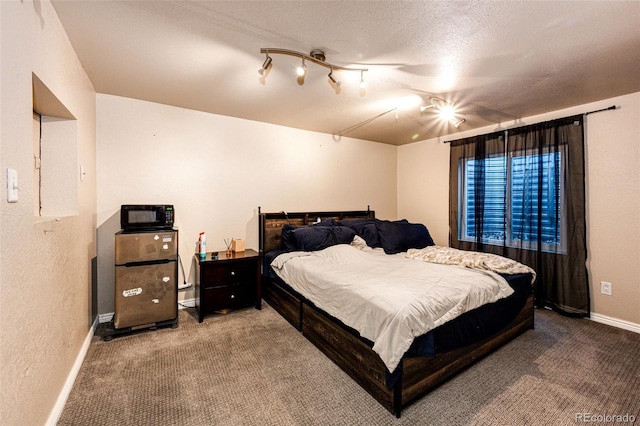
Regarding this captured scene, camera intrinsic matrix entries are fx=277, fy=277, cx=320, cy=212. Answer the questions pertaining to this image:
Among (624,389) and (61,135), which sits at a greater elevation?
(61,135)

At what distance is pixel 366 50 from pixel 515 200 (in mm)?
Answer: 2867

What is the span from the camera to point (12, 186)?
112cm

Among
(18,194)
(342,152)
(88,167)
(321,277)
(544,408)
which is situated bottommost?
(544,408)

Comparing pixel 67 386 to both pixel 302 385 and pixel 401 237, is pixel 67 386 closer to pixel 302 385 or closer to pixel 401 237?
pixel 302 385

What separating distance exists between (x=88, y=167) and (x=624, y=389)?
4.49 m

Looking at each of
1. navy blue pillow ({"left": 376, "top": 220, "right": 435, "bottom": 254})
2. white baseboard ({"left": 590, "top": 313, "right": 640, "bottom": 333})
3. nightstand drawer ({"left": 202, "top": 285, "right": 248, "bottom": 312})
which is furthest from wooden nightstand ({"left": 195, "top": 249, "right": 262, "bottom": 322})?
white baseboard ({"left": 590, "top": 313, "right": 640, "bottom": 333})

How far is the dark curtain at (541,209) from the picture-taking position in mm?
3072

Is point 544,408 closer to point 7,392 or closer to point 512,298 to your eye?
point 512,298

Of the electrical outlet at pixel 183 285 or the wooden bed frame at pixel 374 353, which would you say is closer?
the wooden bed frame at pixel 374 353

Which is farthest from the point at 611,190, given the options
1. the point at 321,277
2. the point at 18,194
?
the point at 18,194

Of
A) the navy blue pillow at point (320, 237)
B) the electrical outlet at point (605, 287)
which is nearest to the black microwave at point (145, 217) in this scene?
the navy blue pillow at point (320, 237)

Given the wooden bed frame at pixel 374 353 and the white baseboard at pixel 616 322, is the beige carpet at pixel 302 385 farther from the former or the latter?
the white baseboard at pixel 616 322

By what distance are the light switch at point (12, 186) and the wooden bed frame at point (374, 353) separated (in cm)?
196

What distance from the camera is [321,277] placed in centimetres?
242
